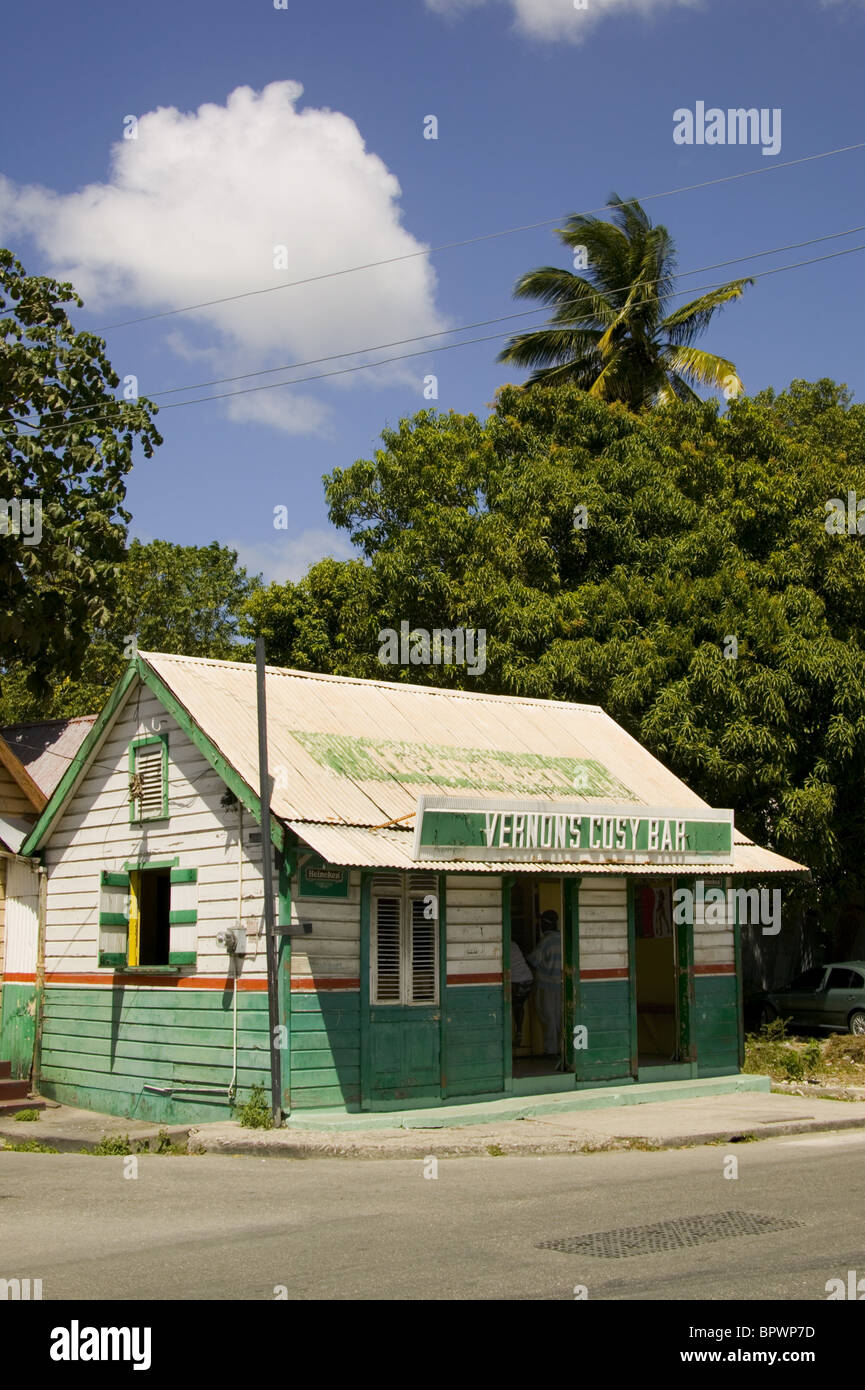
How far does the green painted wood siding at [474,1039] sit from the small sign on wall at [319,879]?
1.90m

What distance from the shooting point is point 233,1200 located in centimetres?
986

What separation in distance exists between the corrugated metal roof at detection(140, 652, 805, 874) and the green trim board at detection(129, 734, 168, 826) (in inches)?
30.7

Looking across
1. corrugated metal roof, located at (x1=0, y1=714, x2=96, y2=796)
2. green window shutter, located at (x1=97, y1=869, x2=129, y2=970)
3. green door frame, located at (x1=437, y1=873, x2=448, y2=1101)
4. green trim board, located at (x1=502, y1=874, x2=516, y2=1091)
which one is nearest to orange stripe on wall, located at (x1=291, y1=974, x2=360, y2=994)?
green door frame, located at (x1=437, y1=873, x2=448, y2=1101)

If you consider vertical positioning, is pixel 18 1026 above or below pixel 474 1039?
below

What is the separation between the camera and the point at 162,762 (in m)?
15.7

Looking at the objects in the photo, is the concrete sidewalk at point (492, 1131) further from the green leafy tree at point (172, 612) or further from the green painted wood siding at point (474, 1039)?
the green leafy tree at point (172, 612)

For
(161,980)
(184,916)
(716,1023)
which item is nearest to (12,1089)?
(161,980)

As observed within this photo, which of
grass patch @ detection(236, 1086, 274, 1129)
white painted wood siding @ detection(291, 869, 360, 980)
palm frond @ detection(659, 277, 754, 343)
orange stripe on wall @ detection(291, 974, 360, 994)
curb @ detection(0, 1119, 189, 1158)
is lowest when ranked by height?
curb @ detection(0, 1119, 189, 1158)

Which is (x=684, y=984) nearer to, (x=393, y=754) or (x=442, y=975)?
(x=442, y=975)

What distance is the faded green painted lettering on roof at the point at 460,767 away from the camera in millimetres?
15656

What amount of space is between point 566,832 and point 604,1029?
2980mm

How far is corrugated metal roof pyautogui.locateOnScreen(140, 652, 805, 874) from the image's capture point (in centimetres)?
1421

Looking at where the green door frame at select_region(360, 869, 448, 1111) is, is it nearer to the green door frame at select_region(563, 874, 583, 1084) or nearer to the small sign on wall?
the small sign on wall
